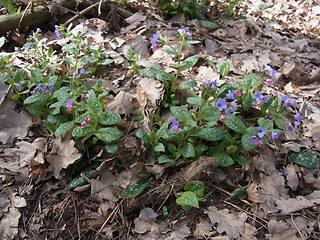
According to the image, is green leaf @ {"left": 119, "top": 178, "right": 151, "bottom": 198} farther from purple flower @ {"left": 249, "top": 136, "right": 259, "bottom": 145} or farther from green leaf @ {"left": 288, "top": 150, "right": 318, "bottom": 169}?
green leaf @ {"left": 288, "top": 150, "right": 318, "bottom": 169}

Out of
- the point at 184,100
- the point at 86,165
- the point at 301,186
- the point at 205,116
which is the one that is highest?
the point at 205,116

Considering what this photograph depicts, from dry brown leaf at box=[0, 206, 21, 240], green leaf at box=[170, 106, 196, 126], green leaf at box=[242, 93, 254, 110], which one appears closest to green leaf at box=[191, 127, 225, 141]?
green leaf at box=[170, 106, 196, 126]

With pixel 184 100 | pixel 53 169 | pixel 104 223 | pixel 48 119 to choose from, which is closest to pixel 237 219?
pixel 104 223

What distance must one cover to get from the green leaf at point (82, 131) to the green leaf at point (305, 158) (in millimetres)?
1601

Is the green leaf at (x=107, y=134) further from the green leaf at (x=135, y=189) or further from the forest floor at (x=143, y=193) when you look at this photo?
the green leaf at (x=135, y=189)

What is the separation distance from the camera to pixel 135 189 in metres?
1.79

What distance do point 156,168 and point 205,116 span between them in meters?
0.52

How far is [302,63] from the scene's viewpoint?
3086mm

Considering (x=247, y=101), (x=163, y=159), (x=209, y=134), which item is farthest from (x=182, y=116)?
(x=247, y=101)

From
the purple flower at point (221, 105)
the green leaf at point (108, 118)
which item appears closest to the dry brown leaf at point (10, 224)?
the green leaf at point (108, 118)

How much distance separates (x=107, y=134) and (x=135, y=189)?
44cm

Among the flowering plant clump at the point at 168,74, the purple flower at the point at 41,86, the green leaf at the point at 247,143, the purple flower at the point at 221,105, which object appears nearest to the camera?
the purple flower at the point at 221,105

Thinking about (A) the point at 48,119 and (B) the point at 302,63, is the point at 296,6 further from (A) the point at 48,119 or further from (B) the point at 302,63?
(A) the point at 48,119

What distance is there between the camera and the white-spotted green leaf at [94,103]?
1.84 meters
